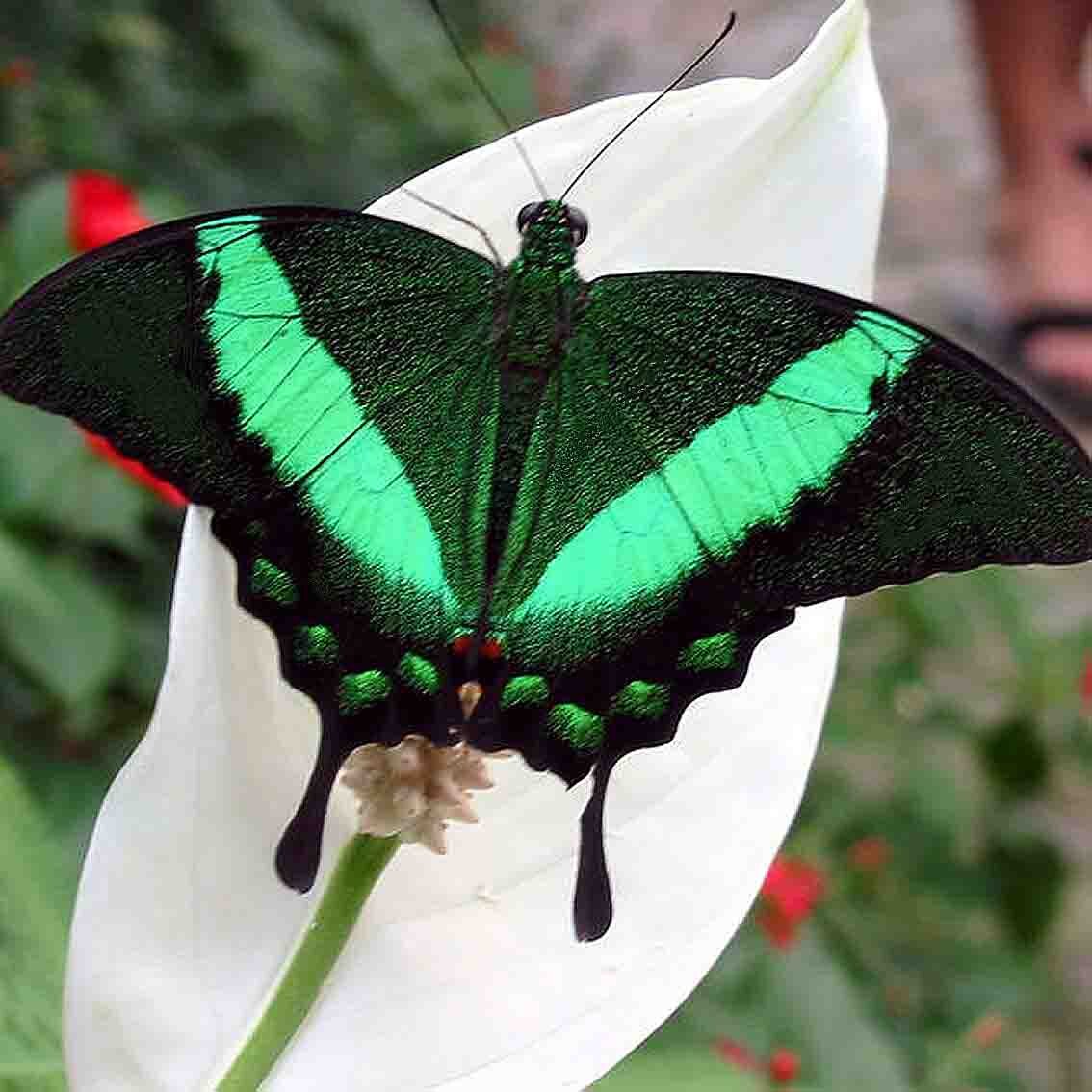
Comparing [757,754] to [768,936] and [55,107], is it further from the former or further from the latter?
[55,107]

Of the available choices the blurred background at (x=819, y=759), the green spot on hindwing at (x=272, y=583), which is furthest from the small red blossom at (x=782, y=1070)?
the green spot on hindwing at (x=272, y=583)

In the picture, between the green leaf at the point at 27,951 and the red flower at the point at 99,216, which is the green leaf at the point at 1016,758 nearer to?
the red flower at the point at 99,216

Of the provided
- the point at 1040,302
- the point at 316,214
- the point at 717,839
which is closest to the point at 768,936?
the point at 717,839

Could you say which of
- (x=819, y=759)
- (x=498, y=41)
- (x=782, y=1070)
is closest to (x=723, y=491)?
(x=782, y=1070)

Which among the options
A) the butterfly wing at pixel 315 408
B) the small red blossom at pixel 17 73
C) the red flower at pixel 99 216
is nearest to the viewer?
the butterfly wing at pixel 315 408

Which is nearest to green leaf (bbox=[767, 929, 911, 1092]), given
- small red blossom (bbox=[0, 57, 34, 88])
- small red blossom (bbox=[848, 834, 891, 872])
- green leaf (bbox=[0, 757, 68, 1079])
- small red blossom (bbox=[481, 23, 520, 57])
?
small red blossom (bbox=[848, 834, 891, 872])

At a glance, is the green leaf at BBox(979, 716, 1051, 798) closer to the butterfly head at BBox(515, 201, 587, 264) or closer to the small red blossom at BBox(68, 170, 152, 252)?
the small red blossom at BBox(68, 170, 152, 252)
